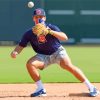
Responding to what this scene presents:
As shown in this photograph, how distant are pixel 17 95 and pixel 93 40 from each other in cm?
1845

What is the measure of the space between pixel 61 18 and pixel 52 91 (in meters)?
17.8

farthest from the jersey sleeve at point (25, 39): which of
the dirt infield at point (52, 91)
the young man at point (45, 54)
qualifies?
the dirt infield at point (52, 91)

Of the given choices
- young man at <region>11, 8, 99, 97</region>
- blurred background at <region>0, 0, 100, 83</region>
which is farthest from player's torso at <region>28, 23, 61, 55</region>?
blurred background at <region>0, 0, 100, 83</region>

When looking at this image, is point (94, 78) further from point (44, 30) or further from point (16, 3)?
point (16, 3)

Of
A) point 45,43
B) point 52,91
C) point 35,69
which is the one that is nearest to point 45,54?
point 45,43

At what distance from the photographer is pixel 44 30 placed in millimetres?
6918

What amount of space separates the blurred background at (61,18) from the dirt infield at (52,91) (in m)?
16.3

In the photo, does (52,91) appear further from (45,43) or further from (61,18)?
(61,18)

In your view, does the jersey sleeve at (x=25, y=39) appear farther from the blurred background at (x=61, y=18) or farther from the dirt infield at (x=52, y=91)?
the blurred background at (x=61, y=18)

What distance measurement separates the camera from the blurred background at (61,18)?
82.5 ft

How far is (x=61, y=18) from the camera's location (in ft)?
83.7

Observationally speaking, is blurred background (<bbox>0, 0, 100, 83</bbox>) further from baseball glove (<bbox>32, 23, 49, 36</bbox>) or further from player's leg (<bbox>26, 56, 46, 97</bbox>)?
baseball glove (<bbox>32, 23, 49, 36</bbox>)

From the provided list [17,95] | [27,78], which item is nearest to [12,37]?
[27,78]

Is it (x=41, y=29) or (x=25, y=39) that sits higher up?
(x=41, y=29)
